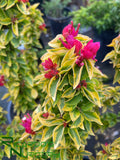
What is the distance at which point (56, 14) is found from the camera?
3.02 meters

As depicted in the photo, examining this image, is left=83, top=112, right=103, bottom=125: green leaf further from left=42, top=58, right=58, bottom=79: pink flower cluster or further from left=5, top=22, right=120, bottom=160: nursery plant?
left=42, top=58, right=58, bottom=79: pink flower cluster

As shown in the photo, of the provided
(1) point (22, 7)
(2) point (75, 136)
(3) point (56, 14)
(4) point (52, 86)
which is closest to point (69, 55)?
(4) point (52, 86)

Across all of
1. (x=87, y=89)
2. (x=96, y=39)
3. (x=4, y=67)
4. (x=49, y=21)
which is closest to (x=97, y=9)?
(x=96, y=39)

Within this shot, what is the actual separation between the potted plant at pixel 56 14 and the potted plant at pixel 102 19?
563mm

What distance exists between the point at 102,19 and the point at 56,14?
3.91ft

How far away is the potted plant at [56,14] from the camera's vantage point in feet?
8.91

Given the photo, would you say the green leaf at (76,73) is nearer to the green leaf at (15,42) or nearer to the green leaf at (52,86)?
the green leaf at (52,86)

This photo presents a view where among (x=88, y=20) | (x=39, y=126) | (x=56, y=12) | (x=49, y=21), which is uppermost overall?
(x=56, y=12)

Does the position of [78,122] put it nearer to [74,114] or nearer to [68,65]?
[74,114]

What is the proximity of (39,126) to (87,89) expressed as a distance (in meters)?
0.34

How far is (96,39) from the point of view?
7.15 feet

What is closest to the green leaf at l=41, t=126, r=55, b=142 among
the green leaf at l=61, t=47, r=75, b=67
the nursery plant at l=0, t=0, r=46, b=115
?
the green leaf at l=61, t=47, r=75, b=67

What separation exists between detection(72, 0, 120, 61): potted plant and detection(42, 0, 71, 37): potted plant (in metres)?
0.56

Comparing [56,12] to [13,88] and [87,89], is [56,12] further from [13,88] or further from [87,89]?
[87,89]
